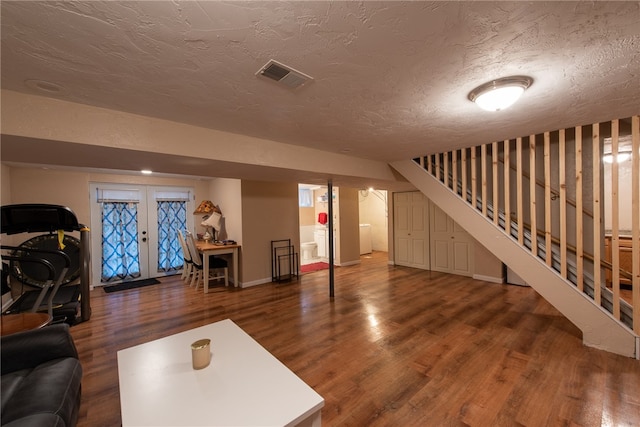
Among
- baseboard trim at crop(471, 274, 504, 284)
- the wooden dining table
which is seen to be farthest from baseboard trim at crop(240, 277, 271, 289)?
baseboard trim at crop(471, 274, 504, 284)

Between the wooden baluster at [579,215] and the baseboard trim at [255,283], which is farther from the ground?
the wooden baluster at [579,215]

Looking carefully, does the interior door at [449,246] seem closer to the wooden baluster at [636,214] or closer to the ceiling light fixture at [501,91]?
the wooden baluster at [636,214]

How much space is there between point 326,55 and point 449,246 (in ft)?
17.7

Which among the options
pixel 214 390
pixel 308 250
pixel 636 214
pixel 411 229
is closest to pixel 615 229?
pixel 636 214

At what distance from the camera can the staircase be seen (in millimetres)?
2590

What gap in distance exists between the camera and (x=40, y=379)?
1.56 meters

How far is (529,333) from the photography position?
299cm

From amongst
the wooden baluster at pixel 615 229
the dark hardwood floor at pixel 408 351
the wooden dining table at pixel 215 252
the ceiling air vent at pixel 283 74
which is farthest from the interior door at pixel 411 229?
the ceiling air vent at pixel 283 74

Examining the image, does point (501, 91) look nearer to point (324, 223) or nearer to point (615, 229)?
point (615, 229)

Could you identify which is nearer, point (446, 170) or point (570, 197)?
point (570, 197)

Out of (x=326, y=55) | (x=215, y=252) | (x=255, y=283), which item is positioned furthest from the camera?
(x=255, y=283)

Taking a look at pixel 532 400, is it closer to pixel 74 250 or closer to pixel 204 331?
pixel 204 331

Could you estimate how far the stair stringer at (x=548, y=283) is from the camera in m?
2.57

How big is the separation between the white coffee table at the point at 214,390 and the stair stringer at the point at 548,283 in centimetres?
310
